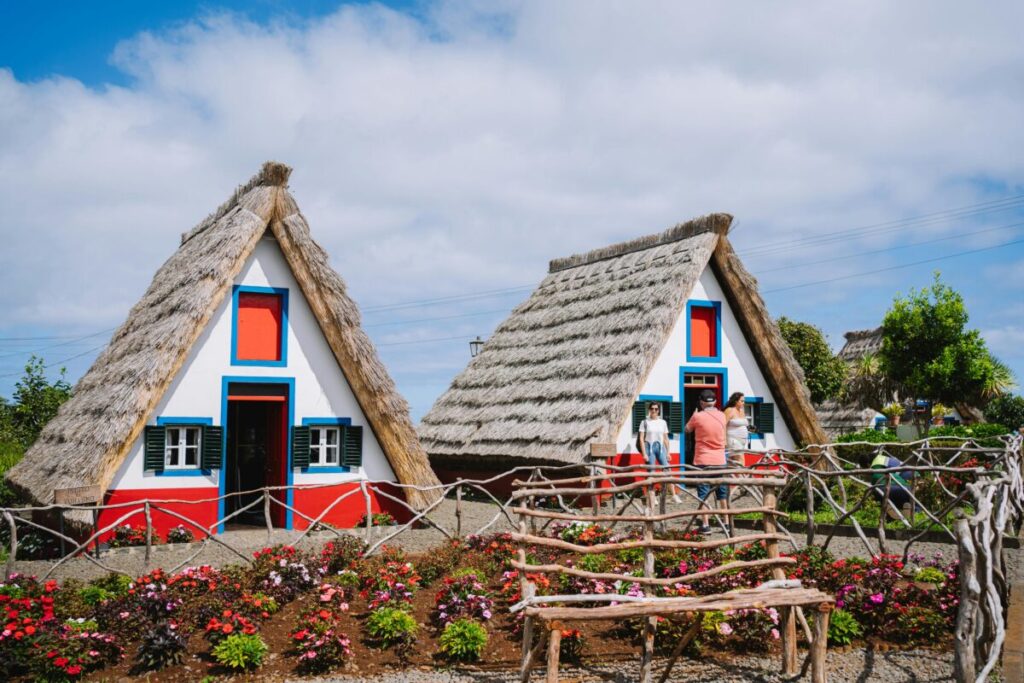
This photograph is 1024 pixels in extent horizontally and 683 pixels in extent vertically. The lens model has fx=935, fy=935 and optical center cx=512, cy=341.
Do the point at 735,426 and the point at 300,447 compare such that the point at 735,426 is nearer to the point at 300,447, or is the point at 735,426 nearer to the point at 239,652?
the point at 300,447

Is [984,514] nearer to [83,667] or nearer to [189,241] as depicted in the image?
[83,667]

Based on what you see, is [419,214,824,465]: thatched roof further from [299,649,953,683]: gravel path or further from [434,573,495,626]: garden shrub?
[299,649,953,683]: gravel path

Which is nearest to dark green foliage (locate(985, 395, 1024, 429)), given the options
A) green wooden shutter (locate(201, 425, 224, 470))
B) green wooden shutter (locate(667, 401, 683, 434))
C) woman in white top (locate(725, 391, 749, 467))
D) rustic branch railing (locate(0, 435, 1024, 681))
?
rustic branch railing (locate(0, 435, 1024, 681))

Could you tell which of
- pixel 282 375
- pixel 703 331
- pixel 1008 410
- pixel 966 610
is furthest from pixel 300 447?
pixel 1008 410

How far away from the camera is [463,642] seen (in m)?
6.70

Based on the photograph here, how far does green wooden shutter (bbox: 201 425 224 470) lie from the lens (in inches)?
504

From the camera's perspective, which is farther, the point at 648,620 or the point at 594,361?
the point at 594,361

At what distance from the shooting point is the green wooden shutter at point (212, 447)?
12.8 m

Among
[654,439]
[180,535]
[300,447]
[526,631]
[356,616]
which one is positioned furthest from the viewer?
[654,439]

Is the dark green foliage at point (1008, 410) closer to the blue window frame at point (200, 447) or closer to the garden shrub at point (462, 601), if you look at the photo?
the blue window frame at point (200, 447)

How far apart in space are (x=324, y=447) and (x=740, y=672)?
8.48 m

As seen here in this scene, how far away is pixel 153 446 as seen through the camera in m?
12.4

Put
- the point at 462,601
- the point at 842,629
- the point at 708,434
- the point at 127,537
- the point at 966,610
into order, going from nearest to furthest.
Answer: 1. the point at 966,610
2. the point at 842,629
3. the point at 462,601
4. the point at 127,537
5. the point at 708,434

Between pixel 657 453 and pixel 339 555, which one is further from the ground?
pixel 657 453
